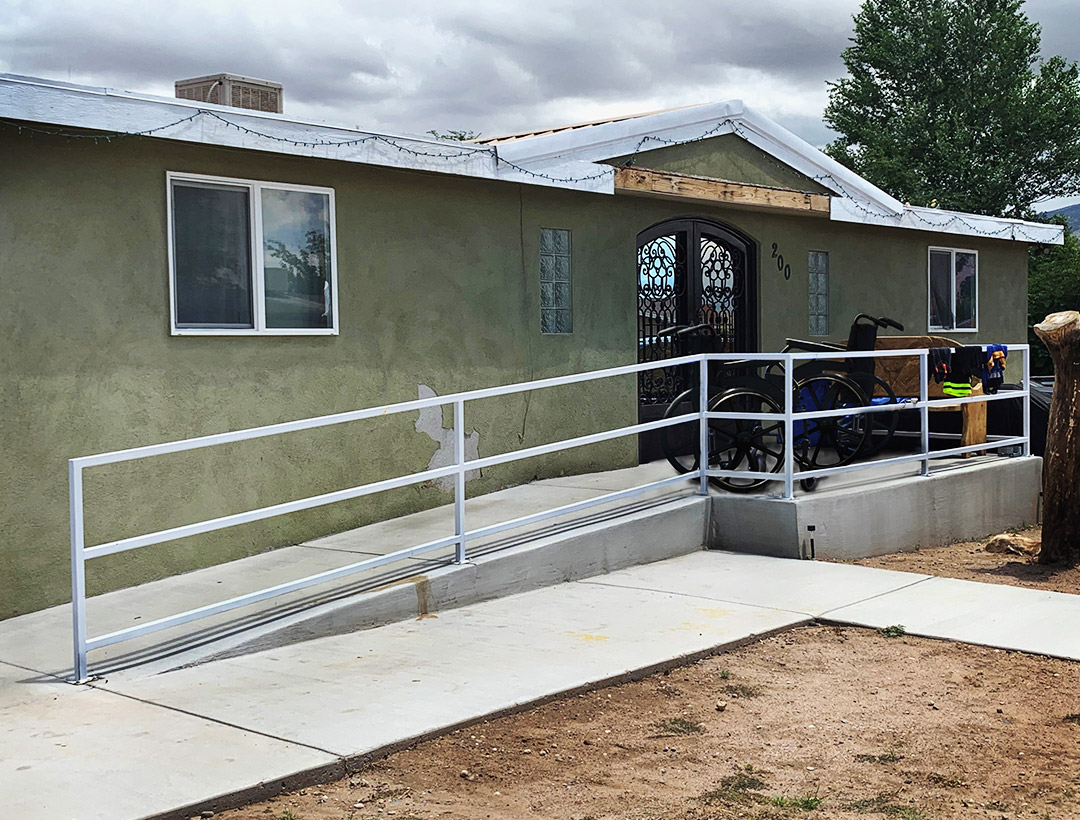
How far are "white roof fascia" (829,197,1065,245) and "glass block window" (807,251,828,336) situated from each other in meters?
0.49

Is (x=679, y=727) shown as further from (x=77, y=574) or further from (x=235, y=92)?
(x=235, y=92)

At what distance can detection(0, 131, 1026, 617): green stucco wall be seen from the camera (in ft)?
23.4

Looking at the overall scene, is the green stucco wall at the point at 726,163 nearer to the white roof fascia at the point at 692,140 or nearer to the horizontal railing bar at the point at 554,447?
the white roof fascia at the point at 692,140

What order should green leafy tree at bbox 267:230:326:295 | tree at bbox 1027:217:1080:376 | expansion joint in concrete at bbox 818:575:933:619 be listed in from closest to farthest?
expansion joint in concrete at bbox 818:575:933:619
green leafy tree at bbox 267:230:326:295
tree at bbox 1027:217:1080:376

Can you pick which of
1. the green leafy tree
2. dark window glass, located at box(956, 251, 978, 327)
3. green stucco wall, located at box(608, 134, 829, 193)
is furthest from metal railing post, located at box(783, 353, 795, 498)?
dark window glass, located at box(956, 251, 978, 327)

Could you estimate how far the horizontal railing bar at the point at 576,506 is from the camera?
777 centimetres

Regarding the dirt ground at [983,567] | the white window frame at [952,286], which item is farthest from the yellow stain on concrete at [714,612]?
the white window frame at [952,286]

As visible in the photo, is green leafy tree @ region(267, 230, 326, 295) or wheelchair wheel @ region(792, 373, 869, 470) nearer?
green leafy tree @ region(267, 230, 326, 295)

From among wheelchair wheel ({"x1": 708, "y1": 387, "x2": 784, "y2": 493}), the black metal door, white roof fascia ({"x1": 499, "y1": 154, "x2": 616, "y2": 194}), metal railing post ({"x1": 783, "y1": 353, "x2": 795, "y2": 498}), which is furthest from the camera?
the black metal door

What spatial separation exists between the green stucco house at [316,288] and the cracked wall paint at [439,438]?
5 cm

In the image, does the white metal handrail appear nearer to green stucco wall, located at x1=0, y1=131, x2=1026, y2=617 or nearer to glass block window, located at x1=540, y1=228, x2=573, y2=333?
green stucco wall, located at x1=0, y1=131, x2=1026, y2=617

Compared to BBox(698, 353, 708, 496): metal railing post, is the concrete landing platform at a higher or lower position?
lower

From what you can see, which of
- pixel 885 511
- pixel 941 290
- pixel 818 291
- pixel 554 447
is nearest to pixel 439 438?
pixel 554 447

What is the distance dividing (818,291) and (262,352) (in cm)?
721
